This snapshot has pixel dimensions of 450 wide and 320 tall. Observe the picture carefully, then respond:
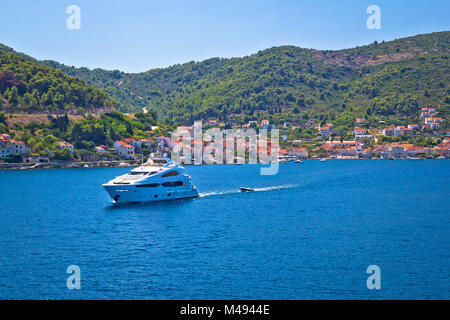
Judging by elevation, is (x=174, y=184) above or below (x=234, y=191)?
above

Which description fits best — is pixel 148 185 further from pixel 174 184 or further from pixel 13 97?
pixel 13 97

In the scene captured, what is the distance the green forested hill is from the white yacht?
96.6 metres

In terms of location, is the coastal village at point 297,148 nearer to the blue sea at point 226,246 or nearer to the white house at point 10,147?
the white house at point 10,147

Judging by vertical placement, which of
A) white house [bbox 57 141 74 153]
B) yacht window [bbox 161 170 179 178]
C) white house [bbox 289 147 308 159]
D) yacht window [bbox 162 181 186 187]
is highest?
white house [bbox 57 141 74 153]

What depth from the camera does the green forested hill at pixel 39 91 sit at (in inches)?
5576

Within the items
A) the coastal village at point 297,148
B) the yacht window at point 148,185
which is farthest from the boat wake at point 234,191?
the coastal village at point 297,148

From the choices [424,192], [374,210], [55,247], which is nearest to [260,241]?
[55,247]

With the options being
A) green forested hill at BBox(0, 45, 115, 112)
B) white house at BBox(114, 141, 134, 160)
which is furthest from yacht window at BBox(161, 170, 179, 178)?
green forested hill at BBox(0, 45, 115, 112)

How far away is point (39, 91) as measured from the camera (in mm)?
149875

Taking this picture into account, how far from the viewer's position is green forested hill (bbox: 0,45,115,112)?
5576 inches

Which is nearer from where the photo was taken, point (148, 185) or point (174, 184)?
point (148, 185)

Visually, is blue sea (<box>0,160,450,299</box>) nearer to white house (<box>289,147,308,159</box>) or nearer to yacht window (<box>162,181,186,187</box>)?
yacht window (<box>162,181,186,187</box>)

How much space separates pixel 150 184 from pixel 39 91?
357 feet

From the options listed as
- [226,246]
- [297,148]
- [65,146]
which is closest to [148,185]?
[226,246]
